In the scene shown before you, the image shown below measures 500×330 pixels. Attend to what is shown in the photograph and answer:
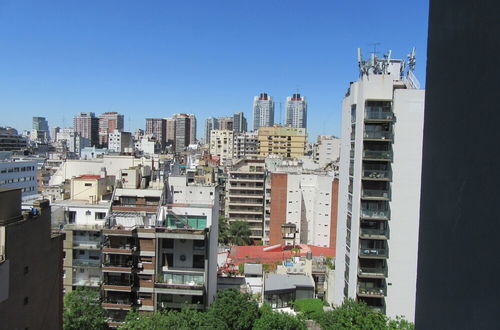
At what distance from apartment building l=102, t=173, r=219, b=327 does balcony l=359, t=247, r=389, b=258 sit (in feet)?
22.5

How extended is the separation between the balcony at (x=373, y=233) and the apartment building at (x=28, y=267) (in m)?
11.2

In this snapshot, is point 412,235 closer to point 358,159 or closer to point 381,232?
point 381,232

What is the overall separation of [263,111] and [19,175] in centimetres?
11911

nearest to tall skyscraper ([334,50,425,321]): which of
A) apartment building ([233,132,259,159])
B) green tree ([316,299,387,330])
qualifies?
green tree ([316,299,387,330])

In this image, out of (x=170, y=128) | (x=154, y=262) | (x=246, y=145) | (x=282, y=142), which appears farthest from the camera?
(x=170, y=128)

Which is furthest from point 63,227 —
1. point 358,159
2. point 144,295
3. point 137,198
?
point 358,159

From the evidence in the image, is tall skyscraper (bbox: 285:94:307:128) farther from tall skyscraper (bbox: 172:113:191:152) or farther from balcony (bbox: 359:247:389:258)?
balcony (bbox: 359:247:389:258)

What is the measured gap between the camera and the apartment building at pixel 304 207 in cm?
4106

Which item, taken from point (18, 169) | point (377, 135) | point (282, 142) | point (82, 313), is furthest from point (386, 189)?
point (282, 142)

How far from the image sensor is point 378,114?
55.9 ft

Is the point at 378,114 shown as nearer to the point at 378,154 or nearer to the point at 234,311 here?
the point at 378,154

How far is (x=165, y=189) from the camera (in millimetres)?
23422

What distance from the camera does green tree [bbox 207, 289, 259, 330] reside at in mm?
19031

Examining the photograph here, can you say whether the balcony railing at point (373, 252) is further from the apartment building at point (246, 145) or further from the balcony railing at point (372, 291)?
the apartment building at point (246, 145)
